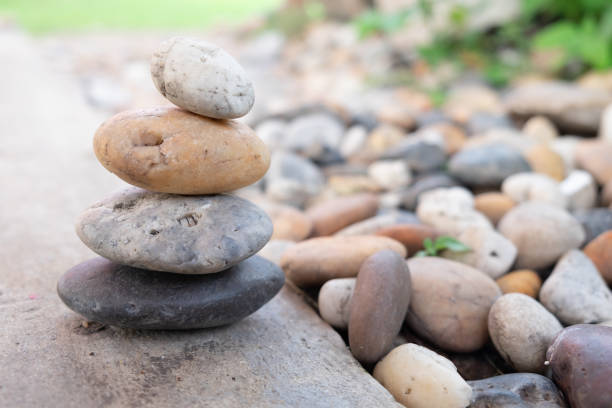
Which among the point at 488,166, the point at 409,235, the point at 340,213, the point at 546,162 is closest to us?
the point at 409,235

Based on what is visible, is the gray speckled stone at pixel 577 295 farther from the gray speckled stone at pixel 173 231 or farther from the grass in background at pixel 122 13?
the grass in background at pixel 122 13

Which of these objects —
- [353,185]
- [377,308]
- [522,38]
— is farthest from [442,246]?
[522,38]

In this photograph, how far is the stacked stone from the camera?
2049 millimetres

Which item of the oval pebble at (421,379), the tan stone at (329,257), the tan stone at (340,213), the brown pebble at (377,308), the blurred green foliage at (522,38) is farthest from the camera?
the blurred green foliage at (522,38)

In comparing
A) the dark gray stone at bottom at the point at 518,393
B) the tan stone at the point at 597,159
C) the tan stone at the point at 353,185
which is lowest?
the tan stone at the point at 353,185

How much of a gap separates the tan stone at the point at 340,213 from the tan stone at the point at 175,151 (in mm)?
1343

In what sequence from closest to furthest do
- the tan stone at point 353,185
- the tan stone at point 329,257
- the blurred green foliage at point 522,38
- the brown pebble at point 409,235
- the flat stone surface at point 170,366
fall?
the flat stone surface at point 170,366 < the tan stone at point 329,257 < the brown pebble at point 409,235 < the tan stone at point 353,185 < the blurred green foliage at point 522,38

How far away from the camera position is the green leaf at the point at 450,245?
2.85 m

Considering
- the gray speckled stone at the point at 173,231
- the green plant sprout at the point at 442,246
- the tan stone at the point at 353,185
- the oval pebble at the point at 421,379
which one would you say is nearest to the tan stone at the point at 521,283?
the green plant sprout at the point at 442,246

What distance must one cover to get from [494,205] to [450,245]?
36.9 inches

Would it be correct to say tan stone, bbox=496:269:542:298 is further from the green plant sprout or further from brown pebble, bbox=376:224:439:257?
brown pebble, bbox=376:224:439:257

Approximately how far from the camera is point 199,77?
2.04 metres

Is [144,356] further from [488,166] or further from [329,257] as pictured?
[488,166]

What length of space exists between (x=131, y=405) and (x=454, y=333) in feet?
4.59
